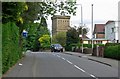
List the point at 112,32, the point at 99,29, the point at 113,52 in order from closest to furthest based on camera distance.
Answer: the point at 113,52 < the point at 112,32 < the point at 99,29

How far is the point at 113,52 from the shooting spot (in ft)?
126

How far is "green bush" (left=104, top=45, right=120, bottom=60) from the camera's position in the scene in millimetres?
36456

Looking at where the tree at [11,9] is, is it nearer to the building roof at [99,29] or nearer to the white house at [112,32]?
the white house at [112,32]

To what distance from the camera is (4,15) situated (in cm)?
1825

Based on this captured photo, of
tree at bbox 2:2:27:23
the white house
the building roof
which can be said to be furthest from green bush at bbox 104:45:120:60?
the building roof

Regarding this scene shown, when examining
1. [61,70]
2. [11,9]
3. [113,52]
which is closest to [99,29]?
[113,52]

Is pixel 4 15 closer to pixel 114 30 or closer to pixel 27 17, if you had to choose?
pixel 27 17

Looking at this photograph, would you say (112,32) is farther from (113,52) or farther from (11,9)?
(11,9)

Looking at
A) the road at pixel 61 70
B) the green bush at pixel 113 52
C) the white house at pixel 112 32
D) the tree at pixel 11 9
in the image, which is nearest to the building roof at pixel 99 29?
the white house at pixel 112 32

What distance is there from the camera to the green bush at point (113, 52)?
3646 centimetres

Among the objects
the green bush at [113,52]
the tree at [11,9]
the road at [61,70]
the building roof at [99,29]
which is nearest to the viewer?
the tree at [11,9]

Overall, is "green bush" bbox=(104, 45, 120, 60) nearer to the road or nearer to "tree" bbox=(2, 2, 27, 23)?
the road

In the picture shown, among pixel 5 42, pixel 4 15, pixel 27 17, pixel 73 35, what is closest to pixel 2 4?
pixel 4 15

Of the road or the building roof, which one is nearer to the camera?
the road
